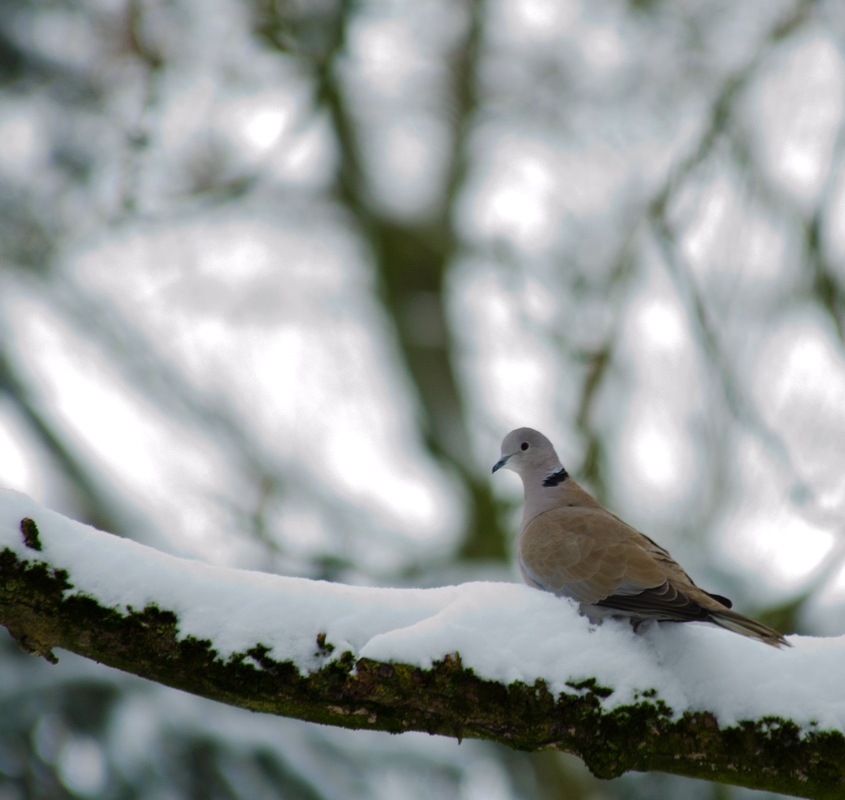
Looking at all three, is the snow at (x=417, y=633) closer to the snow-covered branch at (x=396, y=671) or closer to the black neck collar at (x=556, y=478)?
the snow-covered branch at (x=396, y=671)

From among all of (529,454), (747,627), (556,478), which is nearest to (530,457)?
(529,454)

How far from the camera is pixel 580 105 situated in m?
7.06

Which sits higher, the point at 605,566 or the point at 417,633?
the point at 605,566

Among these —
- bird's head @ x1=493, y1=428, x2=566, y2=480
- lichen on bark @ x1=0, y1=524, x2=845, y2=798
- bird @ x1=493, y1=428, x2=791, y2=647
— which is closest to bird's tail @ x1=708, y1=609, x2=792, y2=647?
bird @ x1=493, y1=428, x2=791, y2=647

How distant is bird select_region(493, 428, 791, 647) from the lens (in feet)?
7.69

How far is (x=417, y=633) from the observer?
209 centimetres

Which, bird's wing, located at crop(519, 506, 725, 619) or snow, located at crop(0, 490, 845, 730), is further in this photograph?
bird's wing, located at crop(519, 506, 725, 619)

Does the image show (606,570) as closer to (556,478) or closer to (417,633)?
(417,633)

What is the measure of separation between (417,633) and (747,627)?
2.85ft

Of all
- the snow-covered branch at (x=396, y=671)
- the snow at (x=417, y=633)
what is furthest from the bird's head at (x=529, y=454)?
the snow-covered branch at (x=396, y=671)

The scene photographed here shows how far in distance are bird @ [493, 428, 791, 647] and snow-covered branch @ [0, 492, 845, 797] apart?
0.69 ft

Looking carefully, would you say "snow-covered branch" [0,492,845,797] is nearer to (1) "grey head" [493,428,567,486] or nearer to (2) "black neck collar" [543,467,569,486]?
(2) "black neck collar" [543,467,569,486]

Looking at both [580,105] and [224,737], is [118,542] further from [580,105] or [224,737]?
[580,105]

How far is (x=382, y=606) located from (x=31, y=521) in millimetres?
855
